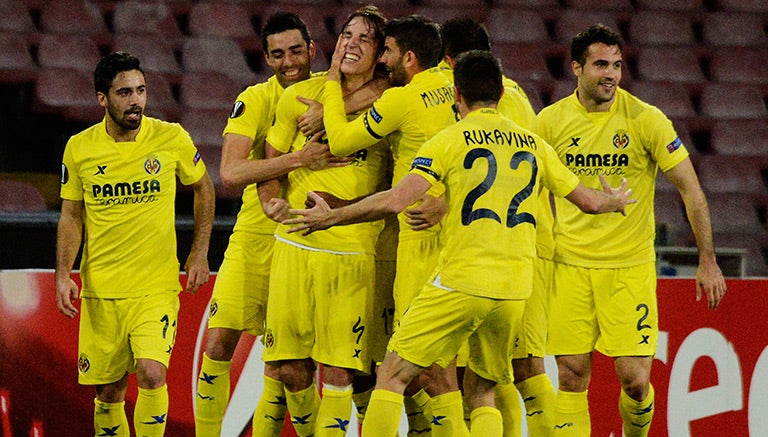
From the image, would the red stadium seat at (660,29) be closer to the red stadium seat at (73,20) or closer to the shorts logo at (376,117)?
the red stadium seat at (73,20)

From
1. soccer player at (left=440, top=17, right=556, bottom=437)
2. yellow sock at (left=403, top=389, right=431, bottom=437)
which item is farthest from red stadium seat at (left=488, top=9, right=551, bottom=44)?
yellow sock at (left=403, top=389, right=431, bottom=437)

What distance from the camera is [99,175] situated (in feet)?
20.0

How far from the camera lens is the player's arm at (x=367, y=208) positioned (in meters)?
4.96

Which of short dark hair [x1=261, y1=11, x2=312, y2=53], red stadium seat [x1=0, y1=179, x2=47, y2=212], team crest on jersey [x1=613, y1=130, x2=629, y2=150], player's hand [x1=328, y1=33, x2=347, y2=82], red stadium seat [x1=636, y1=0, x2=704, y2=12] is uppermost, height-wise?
red stadium seat [x1=636, y1=0, x2=704, y2=12]

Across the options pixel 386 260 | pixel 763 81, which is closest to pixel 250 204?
pixel 386 260

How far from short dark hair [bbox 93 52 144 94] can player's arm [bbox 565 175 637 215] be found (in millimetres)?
2207

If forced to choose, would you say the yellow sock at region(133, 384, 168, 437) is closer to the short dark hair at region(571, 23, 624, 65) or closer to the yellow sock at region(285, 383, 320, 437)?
the yellow sock at region(285, 383, 320, 437)

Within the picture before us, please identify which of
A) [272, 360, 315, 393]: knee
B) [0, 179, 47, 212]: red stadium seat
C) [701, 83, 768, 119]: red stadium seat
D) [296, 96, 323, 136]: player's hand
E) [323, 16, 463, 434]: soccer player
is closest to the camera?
[323, 16, 463, 434]: soccer player

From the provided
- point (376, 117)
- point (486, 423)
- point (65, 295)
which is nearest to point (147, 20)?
point (65, 295)

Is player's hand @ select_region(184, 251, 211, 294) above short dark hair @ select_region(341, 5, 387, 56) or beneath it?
beneath

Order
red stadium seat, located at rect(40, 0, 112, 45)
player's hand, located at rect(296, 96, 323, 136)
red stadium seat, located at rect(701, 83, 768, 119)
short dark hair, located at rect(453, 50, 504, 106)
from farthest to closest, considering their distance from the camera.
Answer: red stadium seat, located at rect(701, 83, 768, 119) < red stadium seat, located at rect(40, 0, 112, 45) < player's hand, located at rect(296, 96, 323, 136) < short dark hair, located at rect(453, 50, 504, 106)

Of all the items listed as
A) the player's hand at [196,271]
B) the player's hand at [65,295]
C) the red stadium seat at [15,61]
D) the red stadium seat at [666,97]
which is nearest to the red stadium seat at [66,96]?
the red stadium seat at [15,61]

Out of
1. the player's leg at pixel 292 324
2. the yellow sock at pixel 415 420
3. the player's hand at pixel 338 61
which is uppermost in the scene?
the player's hand at pixel 338 61

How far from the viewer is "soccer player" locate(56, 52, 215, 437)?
19.9 ft
